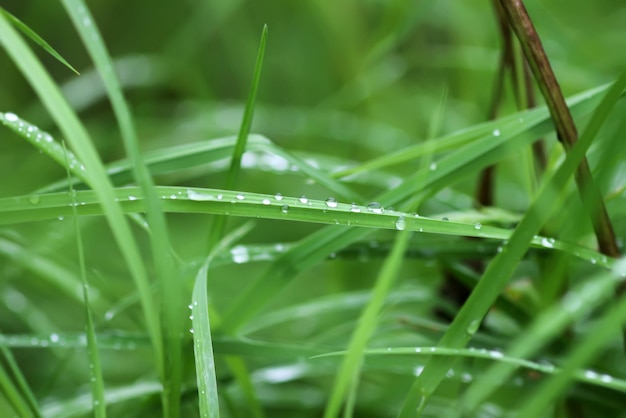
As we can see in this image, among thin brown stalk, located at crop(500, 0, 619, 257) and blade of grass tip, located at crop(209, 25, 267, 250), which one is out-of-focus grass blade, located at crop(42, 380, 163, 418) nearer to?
blade of grass tip, located at crop(209, 25, 267, 250)

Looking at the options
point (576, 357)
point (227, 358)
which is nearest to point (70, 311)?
point (227, 358)

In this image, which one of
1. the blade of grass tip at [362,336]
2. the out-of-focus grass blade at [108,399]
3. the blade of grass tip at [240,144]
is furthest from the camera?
the out-of-focus grass blade at [108,399]

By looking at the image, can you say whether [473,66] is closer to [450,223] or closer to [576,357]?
[450,223]

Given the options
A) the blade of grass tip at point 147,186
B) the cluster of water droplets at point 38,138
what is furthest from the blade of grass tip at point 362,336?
the cluster of water droplets at point 38,138

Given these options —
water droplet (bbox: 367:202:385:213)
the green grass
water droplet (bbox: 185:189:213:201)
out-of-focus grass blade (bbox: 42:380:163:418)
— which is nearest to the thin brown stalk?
the green grass

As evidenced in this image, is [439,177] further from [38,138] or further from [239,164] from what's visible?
[38,138]

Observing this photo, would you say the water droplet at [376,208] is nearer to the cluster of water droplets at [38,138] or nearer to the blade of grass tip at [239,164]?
the blade of grass tip at [239,164]

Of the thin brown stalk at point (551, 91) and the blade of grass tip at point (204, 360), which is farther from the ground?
the thin brown stalk at point (551, 91)
